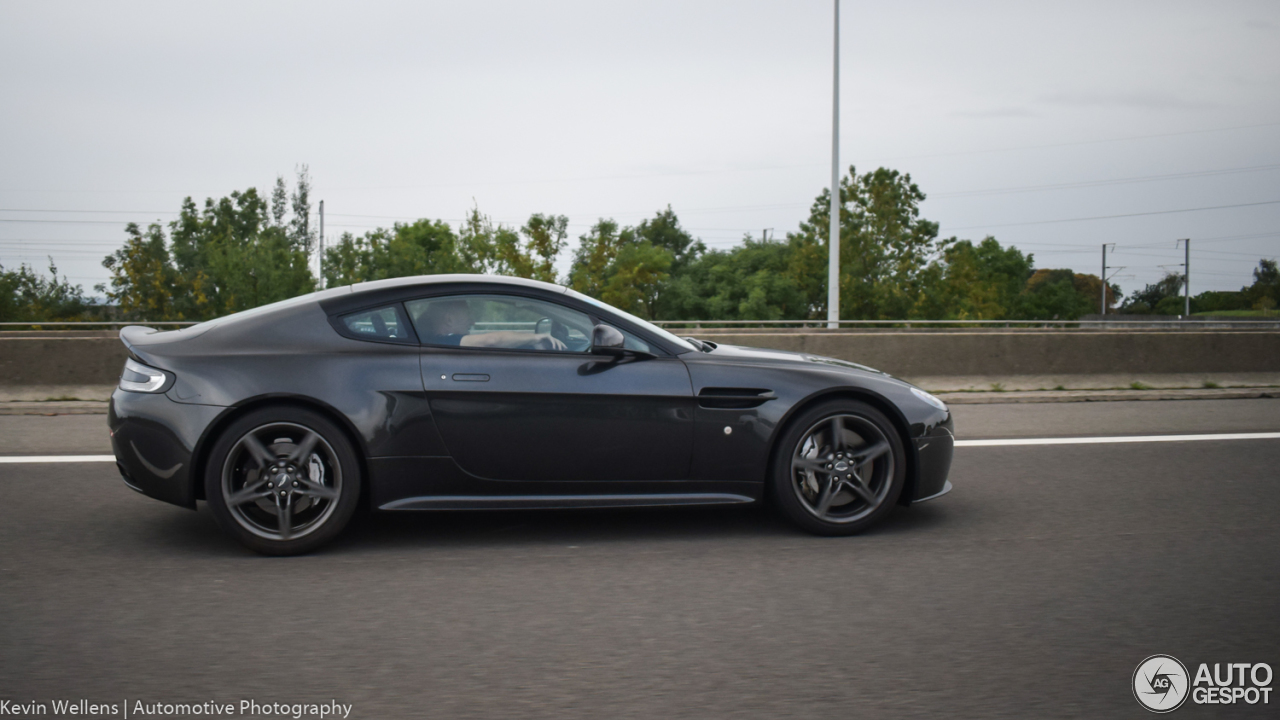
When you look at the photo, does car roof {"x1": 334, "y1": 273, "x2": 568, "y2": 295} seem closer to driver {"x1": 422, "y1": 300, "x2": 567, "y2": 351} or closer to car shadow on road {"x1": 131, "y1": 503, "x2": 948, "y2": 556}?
driver {"x1": 422, "y1": 300, "x2": 567, "y2": 351}

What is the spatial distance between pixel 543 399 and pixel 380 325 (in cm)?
89

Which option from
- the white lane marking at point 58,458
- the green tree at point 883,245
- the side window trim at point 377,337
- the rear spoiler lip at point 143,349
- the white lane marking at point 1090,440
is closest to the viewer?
the rear spoiler lip at point 143,349

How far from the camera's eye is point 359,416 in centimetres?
460

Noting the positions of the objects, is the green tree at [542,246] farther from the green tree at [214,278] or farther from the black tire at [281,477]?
the black tire at [281,477]

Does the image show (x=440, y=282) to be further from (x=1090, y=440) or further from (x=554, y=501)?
(x=1090, y=440)

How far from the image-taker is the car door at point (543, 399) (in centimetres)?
470

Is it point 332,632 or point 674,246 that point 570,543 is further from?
point 674,246

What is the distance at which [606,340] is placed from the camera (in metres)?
4.76

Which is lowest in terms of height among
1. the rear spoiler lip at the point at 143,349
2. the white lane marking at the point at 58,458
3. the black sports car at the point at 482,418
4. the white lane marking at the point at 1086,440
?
the white lane marking at the point at 58,458

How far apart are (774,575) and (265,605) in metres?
2.09

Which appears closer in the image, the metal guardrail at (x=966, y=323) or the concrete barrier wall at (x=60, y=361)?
the concrete barrier wall at (x=60, y=361)

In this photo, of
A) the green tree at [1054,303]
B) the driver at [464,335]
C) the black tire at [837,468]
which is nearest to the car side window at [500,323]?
the driver at [464,335]

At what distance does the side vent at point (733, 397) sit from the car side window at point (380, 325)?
1449mm

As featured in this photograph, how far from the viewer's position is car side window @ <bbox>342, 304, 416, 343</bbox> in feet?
15.7
